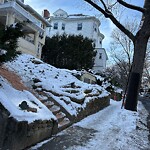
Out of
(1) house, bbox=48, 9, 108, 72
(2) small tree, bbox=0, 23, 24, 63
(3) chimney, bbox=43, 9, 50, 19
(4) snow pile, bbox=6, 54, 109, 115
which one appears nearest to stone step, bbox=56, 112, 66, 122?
(4) snow pile, bbox=6, 54, 109, 115

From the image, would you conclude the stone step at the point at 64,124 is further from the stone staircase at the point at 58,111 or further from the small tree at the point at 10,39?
the small tree at the point at 10,39

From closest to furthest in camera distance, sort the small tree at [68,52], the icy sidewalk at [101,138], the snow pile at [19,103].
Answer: the snow pile at [19,103], the icy sidewalk at [101,138], the small tree at [68,52]

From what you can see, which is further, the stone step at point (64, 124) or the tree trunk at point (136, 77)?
the tree trunk at point (136, 77)

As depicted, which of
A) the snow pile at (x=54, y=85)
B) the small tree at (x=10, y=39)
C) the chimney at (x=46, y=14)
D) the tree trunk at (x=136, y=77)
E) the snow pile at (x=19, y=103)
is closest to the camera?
the snow pile at (x=19, y=103)

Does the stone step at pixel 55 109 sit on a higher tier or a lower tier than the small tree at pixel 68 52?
lower

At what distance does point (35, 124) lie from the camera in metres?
4.71

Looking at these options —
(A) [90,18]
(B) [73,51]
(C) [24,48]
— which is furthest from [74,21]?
(C) [24,48]

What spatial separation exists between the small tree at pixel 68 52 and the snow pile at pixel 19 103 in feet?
65.4

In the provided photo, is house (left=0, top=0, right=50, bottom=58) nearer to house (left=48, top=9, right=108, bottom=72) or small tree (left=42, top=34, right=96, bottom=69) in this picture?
small tree (left=42, top=34, right=96, bottom=69)

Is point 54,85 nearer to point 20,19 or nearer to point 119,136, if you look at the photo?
point 119,136

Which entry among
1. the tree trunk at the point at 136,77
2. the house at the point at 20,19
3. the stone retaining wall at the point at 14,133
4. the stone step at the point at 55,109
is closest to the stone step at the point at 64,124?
the stone step at the point at 55,109

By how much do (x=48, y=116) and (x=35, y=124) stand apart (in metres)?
0.80

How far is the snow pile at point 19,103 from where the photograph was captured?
4.25 m

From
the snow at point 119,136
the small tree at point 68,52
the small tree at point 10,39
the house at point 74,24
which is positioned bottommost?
the snow at point 119,136
